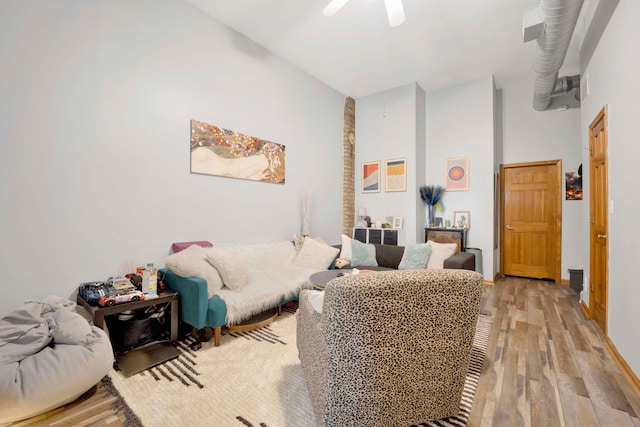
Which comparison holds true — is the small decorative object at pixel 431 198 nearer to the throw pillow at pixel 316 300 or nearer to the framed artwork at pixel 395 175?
the framed artwork at pixel 395 175

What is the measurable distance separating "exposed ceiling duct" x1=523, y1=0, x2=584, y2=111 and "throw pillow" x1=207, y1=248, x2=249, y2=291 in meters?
3.53

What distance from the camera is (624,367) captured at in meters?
2.01

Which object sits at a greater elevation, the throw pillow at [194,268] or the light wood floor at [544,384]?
the throw pillow at [194,268]

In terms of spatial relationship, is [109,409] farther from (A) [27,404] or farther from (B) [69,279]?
(B) [69,279]

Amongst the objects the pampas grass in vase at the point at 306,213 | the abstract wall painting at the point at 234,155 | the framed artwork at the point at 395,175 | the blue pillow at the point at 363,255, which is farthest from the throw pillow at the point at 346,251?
the framed artwork at the point at 395,175

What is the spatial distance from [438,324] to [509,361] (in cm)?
140

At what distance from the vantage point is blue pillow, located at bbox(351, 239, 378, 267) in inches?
160

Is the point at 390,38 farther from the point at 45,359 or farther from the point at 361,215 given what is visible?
the point at 45,359

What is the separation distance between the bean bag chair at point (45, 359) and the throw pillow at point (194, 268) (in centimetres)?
67

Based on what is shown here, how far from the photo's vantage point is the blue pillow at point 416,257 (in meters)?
3.68

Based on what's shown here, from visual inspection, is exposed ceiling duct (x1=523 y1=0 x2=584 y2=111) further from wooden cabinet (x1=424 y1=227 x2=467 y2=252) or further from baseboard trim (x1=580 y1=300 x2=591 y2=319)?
baseboard trim (x1=580 y1=300 x2=591 y2=319)

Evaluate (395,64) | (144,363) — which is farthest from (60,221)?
(395,64)

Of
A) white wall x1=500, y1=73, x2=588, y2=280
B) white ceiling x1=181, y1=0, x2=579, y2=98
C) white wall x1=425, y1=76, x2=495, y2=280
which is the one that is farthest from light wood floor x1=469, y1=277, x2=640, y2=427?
A: white ceiling x1=181, y1=0, x2=579, y2=98

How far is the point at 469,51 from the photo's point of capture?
4020 millimetres
